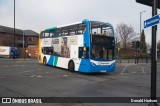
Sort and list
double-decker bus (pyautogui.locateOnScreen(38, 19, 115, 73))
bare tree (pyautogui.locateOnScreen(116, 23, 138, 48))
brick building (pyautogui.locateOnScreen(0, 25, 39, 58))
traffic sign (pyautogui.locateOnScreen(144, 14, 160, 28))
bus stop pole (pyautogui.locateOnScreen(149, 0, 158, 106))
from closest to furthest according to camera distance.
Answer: traffic sign (pyautogui.locateOnScreen(144, 14, 160, 28))
bus stop pole (pyautogui.locateOnScreen(149, 0, 158, 106))
double-decker bus (pyautogui.locateOnScreen(38, 19, 115, 73))
brick building (pyautogui.locateOnScreen(0, 25, 39, 58))
bare tree (pyautogui.locateOnScreen(116, 23, 138, 48))

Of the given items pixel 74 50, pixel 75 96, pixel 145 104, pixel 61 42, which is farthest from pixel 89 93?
pixel 61 42

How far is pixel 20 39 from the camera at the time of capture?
320 feet

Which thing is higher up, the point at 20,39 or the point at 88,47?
the point at 20,39

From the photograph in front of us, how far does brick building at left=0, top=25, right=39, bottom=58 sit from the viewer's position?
202 feet

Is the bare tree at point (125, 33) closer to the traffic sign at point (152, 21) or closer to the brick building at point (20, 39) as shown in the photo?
the brick building at point (20, 39)

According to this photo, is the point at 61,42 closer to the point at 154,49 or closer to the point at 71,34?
the point at 71,34

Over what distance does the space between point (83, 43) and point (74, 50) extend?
159 cm

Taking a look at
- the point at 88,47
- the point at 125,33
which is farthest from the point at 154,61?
the point at 125,33

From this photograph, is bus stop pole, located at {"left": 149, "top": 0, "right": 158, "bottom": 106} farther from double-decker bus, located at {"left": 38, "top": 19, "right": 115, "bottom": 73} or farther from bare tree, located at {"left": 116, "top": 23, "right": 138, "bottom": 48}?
bare tree, located at {"left": 116, "top": 23, "right": 138, "bottom": 48}

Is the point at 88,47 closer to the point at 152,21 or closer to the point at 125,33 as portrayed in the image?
the point at 152,21

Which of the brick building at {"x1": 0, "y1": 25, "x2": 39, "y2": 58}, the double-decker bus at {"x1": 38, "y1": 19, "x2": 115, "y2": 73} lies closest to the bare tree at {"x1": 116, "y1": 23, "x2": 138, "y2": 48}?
the brick building at {"x1": 0, "y1": 25, "x2": 39, "y2": 58}

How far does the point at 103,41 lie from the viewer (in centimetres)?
1861

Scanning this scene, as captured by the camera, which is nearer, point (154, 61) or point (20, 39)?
point (154, 61)

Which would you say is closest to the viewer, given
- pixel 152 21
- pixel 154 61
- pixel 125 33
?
pixel 154 61
